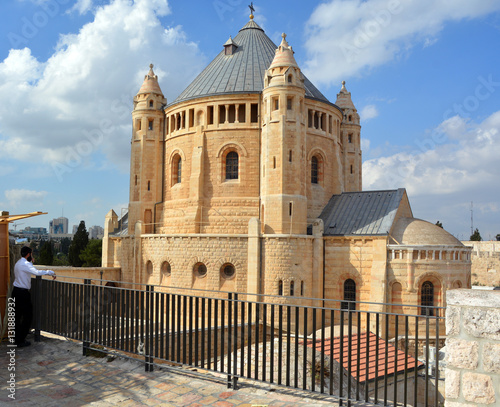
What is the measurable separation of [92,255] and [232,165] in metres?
28.7

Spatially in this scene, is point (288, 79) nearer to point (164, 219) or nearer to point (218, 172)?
point (218, 172)

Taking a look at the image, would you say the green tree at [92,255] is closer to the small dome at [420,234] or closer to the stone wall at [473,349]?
the small dome at [420,234]

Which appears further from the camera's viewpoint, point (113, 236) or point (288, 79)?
point (113, 236)

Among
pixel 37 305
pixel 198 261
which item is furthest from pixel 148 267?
pixel 37 305

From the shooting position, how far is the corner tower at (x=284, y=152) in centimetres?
2591

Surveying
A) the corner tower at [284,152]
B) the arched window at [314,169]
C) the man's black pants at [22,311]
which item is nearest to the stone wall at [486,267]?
the arched window at [314,169]

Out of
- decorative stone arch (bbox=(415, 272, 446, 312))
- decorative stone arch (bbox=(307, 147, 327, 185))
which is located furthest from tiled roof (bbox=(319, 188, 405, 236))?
decorative stone arch (bbox=(415, 272, 446, 312))

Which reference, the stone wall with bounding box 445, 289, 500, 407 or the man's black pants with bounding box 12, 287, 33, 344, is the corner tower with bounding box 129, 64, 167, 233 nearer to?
the man's black pants with bounding box 12, 287, 33, 344

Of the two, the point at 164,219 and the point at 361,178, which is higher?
the point at 361,178

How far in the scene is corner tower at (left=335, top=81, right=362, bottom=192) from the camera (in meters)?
35.4

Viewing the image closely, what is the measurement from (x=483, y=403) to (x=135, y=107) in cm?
3224

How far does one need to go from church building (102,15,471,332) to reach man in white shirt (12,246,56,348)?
14.5 metres

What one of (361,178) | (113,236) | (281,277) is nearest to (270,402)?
(281,277)

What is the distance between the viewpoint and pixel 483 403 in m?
4.89
